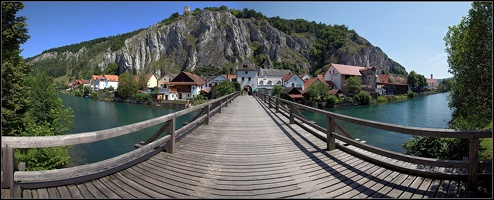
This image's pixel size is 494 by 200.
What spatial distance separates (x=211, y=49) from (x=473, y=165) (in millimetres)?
126582

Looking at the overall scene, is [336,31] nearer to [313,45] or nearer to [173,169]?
[313,45]

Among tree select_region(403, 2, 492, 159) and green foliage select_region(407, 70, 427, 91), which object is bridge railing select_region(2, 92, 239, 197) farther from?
green foliage select_region(407, 70, 427, 91)

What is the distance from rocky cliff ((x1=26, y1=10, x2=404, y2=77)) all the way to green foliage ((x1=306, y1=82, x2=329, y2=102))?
6429 cm

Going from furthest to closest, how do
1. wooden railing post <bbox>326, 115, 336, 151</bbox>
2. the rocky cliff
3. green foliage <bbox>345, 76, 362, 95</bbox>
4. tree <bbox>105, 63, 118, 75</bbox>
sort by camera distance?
tree <bbox>105, 63, 118, 75</bbox> → the rocky cliff → green foliage <bbox>345, 76, 362, 95</bbox> → wooden railing post <bbox>326, 115, 336, 151</bbox>

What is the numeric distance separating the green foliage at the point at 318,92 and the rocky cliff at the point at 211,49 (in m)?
64.3

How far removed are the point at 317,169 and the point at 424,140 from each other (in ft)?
32.1

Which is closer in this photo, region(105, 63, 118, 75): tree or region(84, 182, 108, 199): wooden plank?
region(84, 182, 108, 199): wooden plank

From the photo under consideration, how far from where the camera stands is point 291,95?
52031mm

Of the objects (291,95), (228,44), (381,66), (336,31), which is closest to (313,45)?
(336,31)

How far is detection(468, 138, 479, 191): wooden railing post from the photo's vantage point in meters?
2.91

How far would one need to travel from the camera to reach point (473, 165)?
2951 mm

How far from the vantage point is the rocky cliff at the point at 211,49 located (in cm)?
12188

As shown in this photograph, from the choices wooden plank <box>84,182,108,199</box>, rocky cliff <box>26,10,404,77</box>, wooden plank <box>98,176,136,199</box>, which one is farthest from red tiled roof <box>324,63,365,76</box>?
wooden plank <box>84,182,108,199</box>

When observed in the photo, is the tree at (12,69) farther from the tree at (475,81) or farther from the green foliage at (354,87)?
the green foliage at (354,87)
